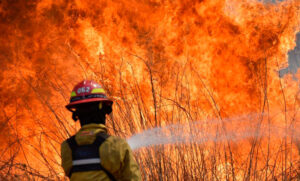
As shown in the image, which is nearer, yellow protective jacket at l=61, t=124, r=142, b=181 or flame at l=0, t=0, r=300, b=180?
yellow protective jacket at l=61, t=124, r=142, b=181

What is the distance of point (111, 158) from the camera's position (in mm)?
2432

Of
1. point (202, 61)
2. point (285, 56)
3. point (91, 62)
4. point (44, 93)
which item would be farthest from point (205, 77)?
point (44, 93)

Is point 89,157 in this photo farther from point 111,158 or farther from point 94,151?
point 111,158

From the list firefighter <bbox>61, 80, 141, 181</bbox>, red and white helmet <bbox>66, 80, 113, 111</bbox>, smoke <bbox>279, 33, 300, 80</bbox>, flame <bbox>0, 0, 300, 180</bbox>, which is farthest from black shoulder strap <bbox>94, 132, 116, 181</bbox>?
smoke <bbox>279, 33, 300, 80</bbox>

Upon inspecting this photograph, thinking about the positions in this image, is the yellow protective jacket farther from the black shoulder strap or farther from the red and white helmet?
the red and white helmet

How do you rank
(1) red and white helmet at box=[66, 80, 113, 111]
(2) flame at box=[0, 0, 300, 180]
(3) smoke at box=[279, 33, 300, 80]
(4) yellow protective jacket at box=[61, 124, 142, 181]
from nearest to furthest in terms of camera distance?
(4) yellow protective jacket at box=[61, 124, 142, 181] → (1) red and white helmet at box=[66, 80, 113, 111] → (3) smoke at box=[279, 33, 300, 80] → (2) flame at box=[0, 0, 300, 180]

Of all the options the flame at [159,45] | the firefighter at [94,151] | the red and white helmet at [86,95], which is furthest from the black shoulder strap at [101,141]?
the flame at [159,45]

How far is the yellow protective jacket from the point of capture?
8.00 ft

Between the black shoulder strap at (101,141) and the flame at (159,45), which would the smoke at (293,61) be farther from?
the black shoulder strap at (101,141)

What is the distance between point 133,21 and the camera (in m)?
9.02

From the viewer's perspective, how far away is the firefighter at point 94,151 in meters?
2.45

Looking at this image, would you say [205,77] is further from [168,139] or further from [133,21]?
[168,139]

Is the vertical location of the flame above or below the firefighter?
above

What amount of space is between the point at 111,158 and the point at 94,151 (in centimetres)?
13
